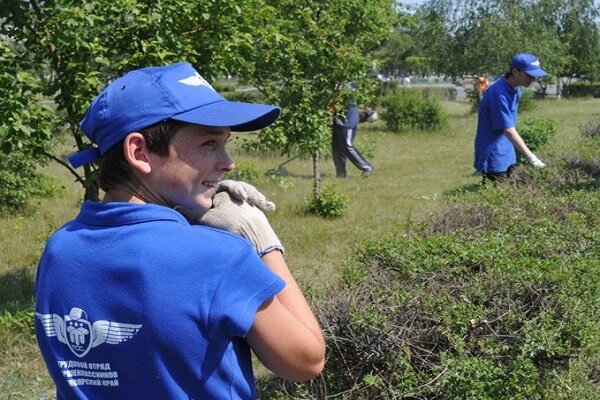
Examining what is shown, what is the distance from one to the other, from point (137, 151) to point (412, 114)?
20.7 meters

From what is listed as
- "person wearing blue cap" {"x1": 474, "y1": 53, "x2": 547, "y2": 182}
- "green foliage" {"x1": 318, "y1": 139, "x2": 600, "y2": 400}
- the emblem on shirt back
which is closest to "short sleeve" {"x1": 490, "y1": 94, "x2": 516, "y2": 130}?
"person wearing blue cap" {"x1": 474, "y1": 53, "x2": 547, "y2": 182}

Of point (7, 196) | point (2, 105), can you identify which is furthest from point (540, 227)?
point (7, 196)

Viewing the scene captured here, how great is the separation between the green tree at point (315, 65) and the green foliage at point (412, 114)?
11.9 meters

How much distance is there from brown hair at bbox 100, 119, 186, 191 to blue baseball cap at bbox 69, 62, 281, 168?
0.02 m

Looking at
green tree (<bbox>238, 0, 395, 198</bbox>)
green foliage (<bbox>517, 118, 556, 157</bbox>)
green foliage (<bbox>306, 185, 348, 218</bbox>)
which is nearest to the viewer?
green tree (<bbox>238, 0, 395, 198</bbox>)

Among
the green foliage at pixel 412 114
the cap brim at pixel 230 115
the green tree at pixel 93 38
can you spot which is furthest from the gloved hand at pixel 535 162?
the green foliage at pixel 412 114

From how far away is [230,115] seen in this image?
60.6 inches

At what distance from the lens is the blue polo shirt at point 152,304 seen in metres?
1.41

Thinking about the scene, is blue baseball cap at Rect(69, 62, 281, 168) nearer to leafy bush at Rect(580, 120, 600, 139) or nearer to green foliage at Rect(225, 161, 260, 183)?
green foliage at Rect(225, 161, 260, 183)

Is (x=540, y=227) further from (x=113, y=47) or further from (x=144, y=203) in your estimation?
(x=144, y=203)

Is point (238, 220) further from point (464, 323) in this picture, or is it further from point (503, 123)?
point (503, 123)

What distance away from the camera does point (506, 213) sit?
480 cm

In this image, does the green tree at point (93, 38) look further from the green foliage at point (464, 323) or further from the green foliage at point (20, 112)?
the green foliage at point (464, 323)

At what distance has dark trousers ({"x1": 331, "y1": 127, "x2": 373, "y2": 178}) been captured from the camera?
13.9 meters
